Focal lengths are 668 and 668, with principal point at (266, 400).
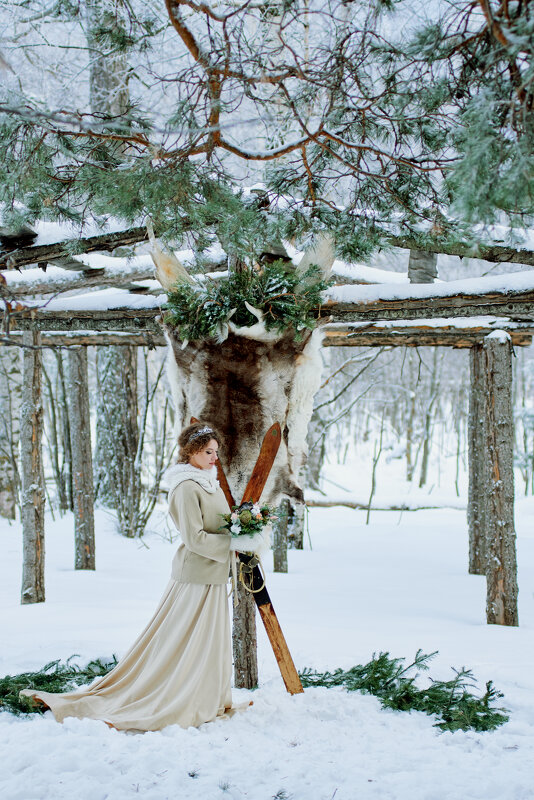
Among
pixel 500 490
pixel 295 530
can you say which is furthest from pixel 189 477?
pixel 295 530

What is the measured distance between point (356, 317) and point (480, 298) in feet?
3.17

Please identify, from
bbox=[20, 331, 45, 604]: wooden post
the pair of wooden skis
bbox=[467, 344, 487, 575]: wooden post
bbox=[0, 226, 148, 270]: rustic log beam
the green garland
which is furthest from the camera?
bbox=[467, 344, 487, 575]: wooden post

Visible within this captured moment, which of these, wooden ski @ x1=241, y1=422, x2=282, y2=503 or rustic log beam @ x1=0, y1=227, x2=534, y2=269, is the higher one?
rustic log beam @ x1=0, y1=227, x2=534, y2=269

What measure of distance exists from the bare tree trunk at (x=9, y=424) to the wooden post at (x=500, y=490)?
26.7ft

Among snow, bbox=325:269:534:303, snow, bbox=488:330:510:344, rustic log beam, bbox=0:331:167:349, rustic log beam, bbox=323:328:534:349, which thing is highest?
snow, bbox=325:269:534:303

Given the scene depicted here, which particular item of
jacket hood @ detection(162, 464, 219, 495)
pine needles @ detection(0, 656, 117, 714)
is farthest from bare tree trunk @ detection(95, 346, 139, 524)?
jacket hood @ detection(162, 464, 219, 495)

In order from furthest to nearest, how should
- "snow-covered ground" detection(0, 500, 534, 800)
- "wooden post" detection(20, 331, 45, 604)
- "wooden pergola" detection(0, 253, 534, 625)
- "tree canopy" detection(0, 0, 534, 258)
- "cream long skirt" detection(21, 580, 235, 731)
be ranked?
1. "wooden post" detection(20, 331, 45, 604)
2. "wooden pergola" detection(0, 253, 534, 625)
3. "cream long skirt" detection(21, 580, 235, 731)
4. "snow-covered ground" detection(0, 500, 534, 800)
5. "tree canopy" detection(0, 0, 534, 258)

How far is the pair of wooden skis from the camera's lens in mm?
4062

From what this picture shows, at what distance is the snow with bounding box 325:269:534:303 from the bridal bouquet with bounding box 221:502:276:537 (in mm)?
2006

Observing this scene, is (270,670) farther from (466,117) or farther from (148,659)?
(466,117)

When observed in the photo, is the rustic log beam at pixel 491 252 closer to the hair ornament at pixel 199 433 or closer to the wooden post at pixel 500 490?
the wooden post at pixel 500 490

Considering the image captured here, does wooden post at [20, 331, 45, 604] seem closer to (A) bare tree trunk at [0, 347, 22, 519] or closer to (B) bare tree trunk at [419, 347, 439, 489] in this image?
(A) bare tree trunk at [0, 347, 22, 519]

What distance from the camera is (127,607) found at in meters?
6.36

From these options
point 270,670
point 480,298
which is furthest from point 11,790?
point 480,298
